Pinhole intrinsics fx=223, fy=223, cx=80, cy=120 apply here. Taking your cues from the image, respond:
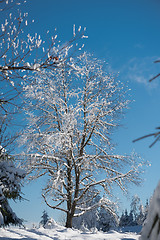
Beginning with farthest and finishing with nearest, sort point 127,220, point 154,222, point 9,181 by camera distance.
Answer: point 127,220, point 9,181, point 154,222

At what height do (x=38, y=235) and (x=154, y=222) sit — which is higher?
(x=154, y=222)

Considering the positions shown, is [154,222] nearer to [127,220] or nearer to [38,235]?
[38,235]

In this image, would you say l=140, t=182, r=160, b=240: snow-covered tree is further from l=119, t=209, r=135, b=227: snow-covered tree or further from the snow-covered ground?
l=119, t=209, r=135, b=227: snow-covered tree

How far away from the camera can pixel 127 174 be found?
477 inches

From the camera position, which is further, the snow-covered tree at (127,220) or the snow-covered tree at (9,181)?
the snow-covered tree at (127,220)

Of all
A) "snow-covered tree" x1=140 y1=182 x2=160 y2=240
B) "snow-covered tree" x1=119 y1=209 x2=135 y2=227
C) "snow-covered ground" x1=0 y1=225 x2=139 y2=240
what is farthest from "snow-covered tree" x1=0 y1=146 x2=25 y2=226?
"snow-covered tree" x1=119 y1=209 x2=135 y2=227

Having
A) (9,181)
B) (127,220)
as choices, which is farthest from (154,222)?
(127,220)

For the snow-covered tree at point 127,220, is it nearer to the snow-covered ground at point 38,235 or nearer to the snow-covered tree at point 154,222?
the snow-covered ground at point 38,235

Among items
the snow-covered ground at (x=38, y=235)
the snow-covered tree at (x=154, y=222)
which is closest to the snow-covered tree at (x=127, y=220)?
the snow-covered ground at (x=38, y=235)

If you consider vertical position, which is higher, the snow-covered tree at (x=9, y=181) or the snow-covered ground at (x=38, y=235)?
the snow-covered tree at (x=9, y=181)

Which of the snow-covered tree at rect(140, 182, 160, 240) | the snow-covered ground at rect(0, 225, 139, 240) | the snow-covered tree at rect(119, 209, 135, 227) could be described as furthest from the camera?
the snow-covered tree at rect(119, 209, 135, 227)

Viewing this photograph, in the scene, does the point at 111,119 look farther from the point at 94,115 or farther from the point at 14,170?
the point at 14,170

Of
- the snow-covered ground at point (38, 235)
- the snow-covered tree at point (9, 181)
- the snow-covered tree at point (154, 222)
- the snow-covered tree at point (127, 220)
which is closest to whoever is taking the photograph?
the snow-covered tree at point (154, 222)

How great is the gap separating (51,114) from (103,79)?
3.69m
